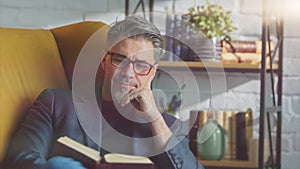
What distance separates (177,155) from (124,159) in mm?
122

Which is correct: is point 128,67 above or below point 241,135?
above

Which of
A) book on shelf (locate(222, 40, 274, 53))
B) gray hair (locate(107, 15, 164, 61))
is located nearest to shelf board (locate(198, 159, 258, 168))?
book on shelf (locate(222, 40, 274, 53))

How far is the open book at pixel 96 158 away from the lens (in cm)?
77

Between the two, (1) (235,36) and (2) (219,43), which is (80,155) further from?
(1) (235,36)

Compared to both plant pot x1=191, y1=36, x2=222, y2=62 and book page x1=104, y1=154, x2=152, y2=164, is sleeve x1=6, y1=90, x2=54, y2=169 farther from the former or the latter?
plant pot x1=191, y1=36, x2=222, y2=62

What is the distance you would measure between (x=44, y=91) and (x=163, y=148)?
0.28m

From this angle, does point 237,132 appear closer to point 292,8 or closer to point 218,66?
point 218,66

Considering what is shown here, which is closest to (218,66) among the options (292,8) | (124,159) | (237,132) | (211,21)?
(211,21)

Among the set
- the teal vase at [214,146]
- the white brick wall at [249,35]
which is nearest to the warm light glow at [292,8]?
the white brick wall at [249,35]

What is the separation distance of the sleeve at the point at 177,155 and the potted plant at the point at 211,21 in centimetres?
58

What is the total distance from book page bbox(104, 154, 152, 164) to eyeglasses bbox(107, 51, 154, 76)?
148 millimetres

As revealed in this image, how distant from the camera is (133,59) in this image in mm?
845

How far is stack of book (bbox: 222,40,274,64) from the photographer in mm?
1473

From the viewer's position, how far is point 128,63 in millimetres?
846
